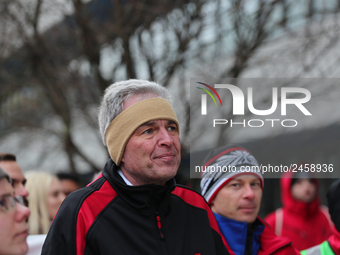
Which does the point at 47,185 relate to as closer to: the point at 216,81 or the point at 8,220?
the point at 8,220

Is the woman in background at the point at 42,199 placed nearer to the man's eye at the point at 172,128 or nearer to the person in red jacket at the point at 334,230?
the man's eye at the point at 172,128

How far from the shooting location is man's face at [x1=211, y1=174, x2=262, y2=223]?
2516 mm

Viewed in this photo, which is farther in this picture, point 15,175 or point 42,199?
point 42,199

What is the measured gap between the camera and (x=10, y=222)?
205cm

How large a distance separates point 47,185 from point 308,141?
11.9 feet

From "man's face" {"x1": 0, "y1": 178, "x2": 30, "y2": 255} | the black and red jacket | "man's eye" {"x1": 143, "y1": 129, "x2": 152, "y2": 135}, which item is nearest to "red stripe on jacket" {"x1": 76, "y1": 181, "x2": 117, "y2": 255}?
the black and red jacket

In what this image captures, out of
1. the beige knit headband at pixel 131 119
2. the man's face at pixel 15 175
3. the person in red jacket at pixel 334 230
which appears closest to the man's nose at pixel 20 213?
the beige knit headband at pixel 131 119

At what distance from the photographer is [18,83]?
745 centimetres

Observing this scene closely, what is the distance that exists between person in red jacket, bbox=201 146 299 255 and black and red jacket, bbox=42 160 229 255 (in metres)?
0.52

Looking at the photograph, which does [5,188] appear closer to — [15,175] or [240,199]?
[15,175]

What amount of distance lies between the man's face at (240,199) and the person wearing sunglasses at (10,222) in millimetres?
1219

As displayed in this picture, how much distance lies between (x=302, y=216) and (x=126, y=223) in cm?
331

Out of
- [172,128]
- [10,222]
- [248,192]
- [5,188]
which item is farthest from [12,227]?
[248,192]

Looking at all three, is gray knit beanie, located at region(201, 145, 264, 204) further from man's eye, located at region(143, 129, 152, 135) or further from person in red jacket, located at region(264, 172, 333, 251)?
person in red jacket, located at region(264, 172, 333, 251)
